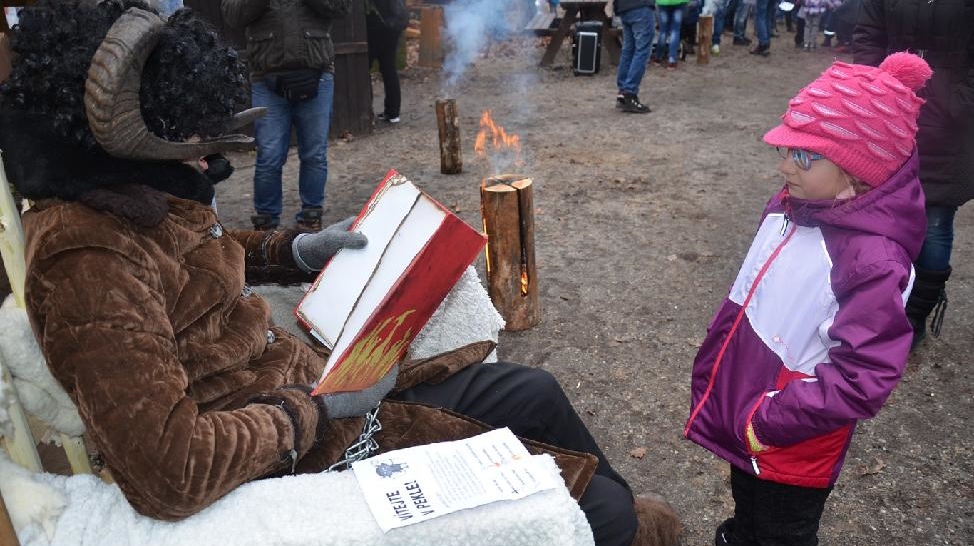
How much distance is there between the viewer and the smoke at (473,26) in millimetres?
13945

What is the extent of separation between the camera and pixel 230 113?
1939 mm

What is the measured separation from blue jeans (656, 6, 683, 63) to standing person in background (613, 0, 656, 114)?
132 inches

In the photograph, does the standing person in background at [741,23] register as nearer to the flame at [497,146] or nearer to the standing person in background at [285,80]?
the flame at [497,146]

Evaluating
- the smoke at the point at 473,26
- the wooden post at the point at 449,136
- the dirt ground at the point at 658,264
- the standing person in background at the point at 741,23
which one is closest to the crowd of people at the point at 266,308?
the dirt ground at the point at 658,264

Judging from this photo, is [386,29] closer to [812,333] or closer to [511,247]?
[511,247]

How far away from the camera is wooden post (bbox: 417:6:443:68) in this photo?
1286 centimetres

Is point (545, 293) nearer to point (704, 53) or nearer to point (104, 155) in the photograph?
point (104, 155)

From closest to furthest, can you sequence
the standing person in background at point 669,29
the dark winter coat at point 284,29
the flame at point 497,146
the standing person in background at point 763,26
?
the dark winter coat at point 284,29
the flame at point 497,146
the standing person in background at point 669,29
the standing person in background at point 763,26

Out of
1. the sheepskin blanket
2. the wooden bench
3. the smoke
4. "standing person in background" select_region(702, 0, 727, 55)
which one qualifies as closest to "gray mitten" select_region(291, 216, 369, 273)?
the sheepskin blanket

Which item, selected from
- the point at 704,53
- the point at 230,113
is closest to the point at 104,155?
the point at 230,113

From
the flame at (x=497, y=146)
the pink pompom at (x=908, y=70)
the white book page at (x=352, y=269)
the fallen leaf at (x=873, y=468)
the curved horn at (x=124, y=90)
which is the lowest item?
the fallen leaf at (x=873, y=468)

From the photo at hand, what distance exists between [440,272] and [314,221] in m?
4.07

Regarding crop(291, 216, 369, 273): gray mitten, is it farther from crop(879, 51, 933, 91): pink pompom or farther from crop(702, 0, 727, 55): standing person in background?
crop(702, 0, 727, 55): standing person in background

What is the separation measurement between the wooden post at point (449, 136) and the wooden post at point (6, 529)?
18.5 ft
